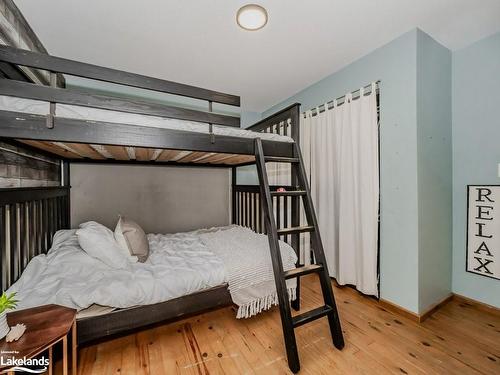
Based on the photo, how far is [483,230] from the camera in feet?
7.06

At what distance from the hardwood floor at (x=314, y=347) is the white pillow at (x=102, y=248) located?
58cm

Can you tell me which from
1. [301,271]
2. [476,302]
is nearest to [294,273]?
[301,271]

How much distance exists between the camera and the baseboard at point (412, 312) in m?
1.98

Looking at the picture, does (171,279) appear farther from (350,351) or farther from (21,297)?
(350,351)

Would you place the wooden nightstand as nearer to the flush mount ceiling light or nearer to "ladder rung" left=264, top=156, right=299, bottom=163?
"ladder rung" left=264, top=156, right=299, bottom=163

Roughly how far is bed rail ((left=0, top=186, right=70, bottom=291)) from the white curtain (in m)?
2.81

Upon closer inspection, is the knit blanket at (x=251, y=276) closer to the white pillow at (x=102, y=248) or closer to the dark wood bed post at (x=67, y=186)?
the white pillow at (x=102, y=248)

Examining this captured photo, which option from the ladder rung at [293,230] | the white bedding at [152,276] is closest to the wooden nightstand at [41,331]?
the white bedding at [152,276]

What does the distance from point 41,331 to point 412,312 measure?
102 inches

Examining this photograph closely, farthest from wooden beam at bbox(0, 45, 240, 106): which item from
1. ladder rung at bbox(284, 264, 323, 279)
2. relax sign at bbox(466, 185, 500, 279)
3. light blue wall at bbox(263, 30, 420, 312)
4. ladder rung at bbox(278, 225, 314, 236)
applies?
relax sign at bbox(466, 185, 500, 279)

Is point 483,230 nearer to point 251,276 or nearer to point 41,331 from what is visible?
point 251,276

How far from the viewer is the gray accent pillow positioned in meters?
1.92

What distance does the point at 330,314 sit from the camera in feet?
5.39

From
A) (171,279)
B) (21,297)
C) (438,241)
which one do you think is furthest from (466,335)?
(21,297)
